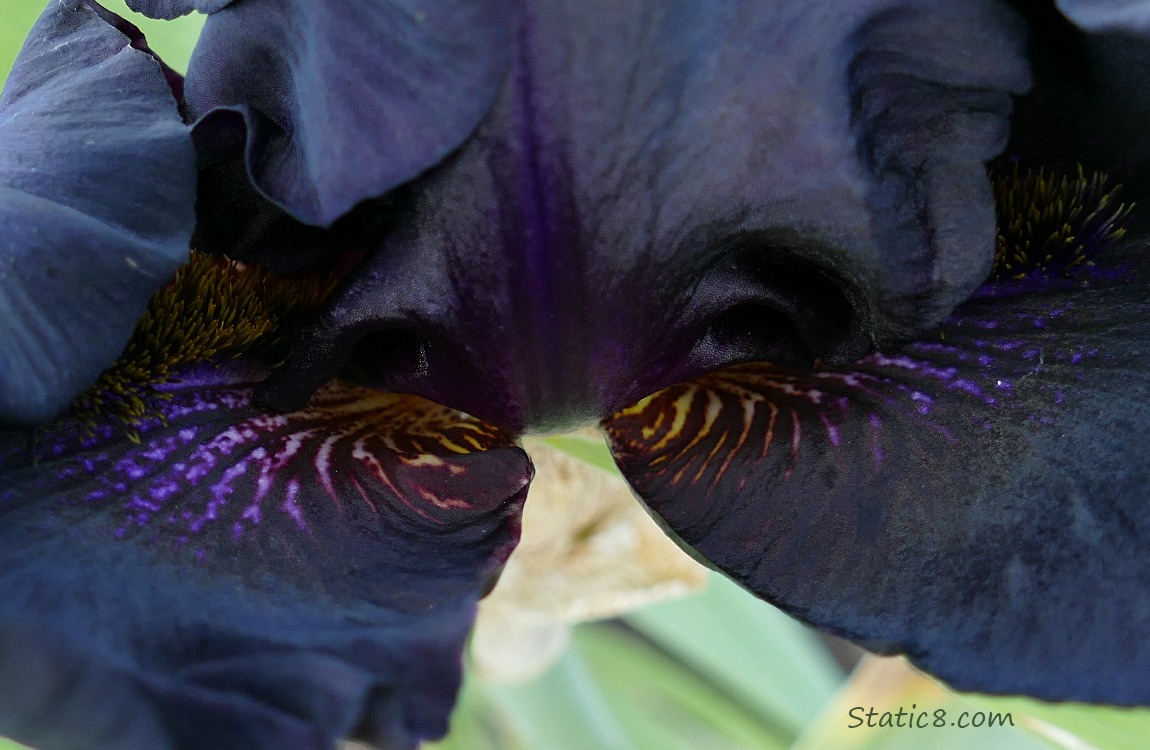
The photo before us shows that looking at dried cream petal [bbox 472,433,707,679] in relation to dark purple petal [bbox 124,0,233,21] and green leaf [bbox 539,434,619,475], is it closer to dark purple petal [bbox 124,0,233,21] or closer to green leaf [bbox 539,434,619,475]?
green leaf [bbox 539,434,619,475]

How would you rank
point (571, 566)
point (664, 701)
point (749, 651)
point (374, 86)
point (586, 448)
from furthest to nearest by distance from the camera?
point (664, 701) < point (749, 651) < point (571, 566) < point (586, 448) < point (374, 86)

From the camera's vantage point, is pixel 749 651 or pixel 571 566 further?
pixel 749 651

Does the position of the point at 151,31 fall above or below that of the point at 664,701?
above

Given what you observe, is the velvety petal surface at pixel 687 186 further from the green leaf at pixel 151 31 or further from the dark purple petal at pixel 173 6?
the green leaf at pixel 151 31

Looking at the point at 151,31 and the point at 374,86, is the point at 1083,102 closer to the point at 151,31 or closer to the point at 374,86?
the point at 374,86

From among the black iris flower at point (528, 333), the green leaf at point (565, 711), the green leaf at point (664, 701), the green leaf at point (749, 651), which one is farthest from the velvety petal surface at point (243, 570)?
the green leaf at point (664, 701)

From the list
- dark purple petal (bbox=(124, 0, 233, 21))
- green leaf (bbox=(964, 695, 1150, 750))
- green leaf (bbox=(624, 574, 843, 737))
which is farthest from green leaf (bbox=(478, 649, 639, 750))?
dark purple petal (bbox=(124, 0, 233, 21))

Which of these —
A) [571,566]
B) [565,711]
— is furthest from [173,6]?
[565,711]
